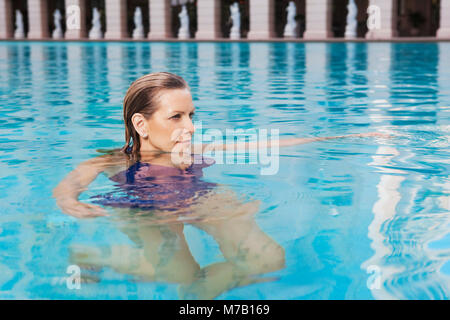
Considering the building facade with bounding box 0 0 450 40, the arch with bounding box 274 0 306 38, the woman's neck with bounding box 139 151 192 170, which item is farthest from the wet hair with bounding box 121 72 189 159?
the arch with bounding box 274 0 306 38

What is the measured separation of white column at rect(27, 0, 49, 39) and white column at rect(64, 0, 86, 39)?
1779 mm

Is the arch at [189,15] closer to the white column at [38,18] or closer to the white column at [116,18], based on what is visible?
the white column at [116,18]

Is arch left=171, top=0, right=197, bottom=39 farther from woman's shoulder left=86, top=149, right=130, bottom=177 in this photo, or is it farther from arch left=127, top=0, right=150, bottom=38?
woman's shoulder left=86, top=149, right=130, bottom=177

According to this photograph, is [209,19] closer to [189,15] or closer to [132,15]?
[189,15]

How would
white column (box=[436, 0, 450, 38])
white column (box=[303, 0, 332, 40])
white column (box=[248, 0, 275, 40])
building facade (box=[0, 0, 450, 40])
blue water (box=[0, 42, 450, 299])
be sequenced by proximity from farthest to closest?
white column (box=[248, 0, 275, 40]), white column (box=[303, 0, 332, 40]), building facade (box=[0, 0, 450, 40]), white column (box=[436, 0, 450, 38]), blue water (box=[0, 42, 450, 299])

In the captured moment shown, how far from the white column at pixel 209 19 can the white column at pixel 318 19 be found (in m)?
5.74

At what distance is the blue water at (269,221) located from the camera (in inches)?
112

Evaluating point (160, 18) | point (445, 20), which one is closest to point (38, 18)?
point (160, 18)

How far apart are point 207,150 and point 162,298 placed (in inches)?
122

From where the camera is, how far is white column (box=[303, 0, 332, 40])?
3756cm

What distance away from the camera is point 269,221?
3.82 metres

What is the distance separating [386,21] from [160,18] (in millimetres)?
13972

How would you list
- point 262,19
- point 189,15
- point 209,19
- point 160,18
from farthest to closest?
point 189,15 < point 160,18 < point 209,19 < point 262,19
